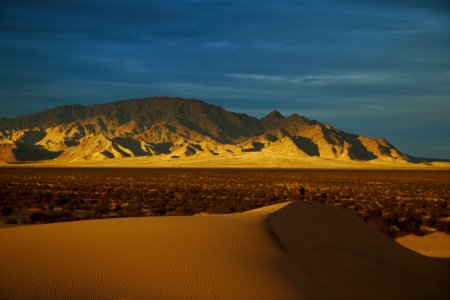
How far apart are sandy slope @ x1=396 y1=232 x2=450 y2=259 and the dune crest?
425 centimetres

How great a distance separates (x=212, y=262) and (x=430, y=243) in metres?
10.6

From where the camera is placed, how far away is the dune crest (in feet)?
28.4

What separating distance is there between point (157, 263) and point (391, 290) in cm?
405

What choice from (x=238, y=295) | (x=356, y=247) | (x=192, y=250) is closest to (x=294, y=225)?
(x=356, y=247)

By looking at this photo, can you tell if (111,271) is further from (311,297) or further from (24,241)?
(311,297)

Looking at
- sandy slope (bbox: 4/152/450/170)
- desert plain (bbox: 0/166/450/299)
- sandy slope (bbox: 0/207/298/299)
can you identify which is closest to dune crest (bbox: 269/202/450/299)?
desert plain (bbox: 0/166/450/299)

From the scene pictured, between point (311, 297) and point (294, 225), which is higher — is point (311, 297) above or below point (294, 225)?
below

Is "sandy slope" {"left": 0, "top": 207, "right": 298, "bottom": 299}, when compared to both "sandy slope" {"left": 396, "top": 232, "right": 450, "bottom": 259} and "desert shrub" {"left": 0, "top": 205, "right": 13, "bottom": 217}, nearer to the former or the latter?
"sandy slope" {"left": 396, "top": 232, "right": 450, "bottom": 259}

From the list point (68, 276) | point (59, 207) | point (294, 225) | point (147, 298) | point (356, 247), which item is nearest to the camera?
point (147, 298)

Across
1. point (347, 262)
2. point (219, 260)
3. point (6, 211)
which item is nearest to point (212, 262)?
point (219, 260)

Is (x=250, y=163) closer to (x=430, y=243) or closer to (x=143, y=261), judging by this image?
(x=430, y=243)

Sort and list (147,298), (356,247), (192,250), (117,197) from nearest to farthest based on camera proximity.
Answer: (147,298)
(192,250)
(356,247)
(117,197)

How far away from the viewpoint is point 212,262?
909 centimetres

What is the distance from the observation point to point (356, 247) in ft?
34.9
